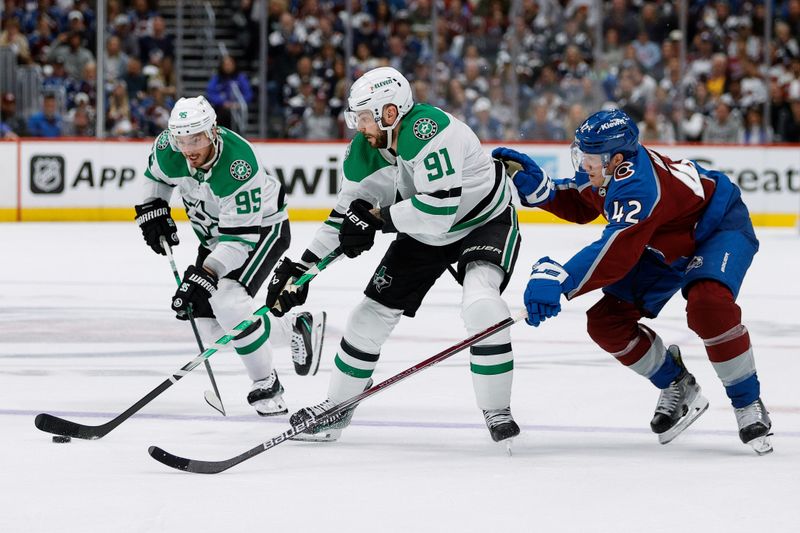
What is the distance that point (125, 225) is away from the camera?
11648 millimetres

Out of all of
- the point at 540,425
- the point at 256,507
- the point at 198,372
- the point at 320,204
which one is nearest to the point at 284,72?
the point at 320,204

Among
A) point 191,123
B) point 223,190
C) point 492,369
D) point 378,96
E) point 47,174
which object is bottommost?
point 47,174

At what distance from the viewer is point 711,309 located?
3.62 metres

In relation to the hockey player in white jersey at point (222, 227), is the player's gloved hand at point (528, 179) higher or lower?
higher

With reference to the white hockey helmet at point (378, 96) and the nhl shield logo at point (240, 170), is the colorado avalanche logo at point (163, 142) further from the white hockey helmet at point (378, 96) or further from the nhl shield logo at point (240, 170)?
the white hockey helmet at point (378, 96)

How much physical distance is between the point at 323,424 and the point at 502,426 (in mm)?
520

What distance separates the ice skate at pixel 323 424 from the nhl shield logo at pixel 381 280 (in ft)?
1.20

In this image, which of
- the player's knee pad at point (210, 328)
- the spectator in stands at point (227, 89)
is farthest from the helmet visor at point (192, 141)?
the spectator in stands at point (227, 89)

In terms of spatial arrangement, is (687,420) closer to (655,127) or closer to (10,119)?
(655,127)

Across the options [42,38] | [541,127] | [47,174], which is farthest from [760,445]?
[42,38]

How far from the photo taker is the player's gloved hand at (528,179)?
3979 mm

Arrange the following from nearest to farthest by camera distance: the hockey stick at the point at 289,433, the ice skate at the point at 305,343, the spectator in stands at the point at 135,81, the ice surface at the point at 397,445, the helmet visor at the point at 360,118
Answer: the ice surface at the point at 397,445
the hockey stick at the point at 289,433
the helmet visor at the point at 360,118
the ice skate at the point at 305,343
the spectator in stands at the point at 135,81

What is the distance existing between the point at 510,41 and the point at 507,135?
87cm

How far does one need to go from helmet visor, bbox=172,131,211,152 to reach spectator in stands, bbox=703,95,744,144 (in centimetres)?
872
